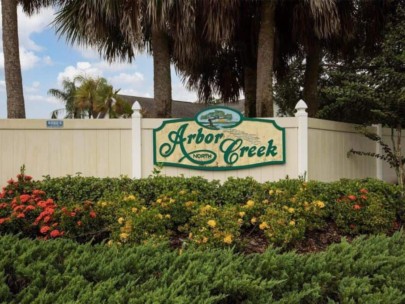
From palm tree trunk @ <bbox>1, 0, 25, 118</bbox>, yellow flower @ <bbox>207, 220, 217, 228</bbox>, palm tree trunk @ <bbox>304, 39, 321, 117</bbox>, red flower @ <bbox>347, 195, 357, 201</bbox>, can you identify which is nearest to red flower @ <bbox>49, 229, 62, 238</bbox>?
yellow flower @ <bbox>207, 220, 217, 228</bbox>

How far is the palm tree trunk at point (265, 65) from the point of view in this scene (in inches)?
355

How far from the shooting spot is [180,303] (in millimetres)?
2260

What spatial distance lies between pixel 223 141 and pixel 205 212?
3549 millimetres

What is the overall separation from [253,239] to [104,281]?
203 centimetres

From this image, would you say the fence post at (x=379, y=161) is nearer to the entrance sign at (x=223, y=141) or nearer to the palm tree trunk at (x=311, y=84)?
the palm tree trunk at (x=311, y=84)

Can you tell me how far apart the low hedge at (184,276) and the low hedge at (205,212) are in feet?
2.49

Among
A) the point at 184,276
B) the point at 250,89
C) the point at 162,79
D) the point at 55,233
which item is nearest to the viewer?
the point at 184,276

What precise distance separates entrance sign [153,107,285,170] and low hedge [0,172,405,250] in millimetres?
2158

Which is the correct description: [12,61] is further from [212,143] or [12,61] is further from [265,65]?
[265,65]

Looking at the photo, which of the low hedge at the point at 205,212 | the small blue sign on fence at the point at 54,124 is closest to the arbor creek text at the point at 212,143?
the small blue sign on fence at the point at 54,124

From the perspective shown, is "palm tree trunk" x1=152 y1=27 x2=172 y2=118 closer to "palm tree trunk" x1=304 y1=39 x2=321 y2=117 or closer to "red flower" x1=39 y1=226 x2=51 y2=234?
"palm tree trunk" x1=304 y1=39 x2=321 y2=117

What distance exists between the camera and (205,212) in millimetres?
4184

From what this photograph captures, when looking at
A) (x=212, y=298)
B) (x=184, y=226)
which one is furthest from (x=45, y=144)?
(x=212, y=298)

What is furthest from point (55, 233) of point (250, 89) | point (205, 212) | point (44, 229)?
point (250, 89)
